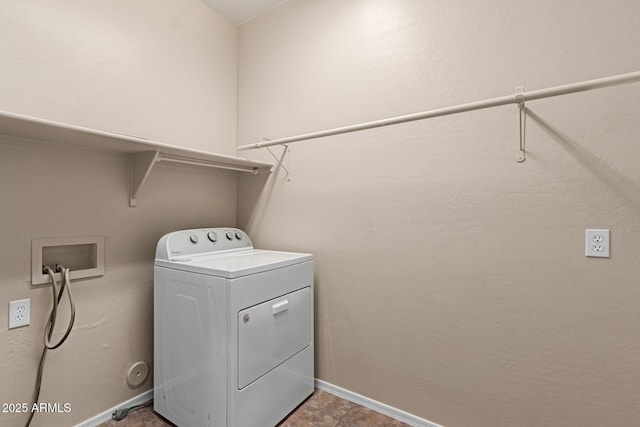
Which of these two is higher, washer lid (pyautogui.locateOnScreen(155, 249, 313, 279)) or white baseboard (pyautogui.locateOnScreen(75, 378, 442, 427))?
washer lid (pyautogui.locateOnScreen(155, 249, 313, 279))

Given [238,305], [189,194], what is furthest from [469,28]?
[189,194]

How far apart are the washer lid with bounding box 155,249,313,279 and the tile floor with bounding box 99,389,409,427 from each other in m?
0.84

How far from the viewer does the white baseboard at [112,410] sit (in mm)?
1588

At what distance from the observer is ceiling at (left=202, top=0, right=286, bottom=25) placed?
2201 millimetres

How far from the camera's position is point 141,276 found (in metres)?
1.83

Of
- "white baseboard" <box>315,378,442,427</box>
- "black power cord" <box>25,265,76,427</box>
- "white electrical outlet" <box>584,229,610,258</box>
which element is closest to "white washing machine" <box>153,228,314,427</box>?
"white baseboard" <box>315,378,442,427</box>

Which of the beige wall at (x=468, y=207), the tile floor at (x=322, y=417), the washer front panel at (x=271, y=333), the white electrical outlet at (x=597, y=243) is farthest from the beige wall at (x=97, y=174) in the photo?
the white electrical outlet at (x=597, y=243)

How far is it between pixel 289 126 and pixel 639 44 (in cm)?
173

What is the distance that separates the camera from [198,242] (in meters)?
1.83

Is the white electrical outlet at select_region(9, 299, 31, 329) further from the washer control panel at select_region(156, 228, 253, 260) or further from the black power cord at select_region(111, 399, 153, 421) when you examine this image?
the black power cord at select_region(111, 399, 153, 421)

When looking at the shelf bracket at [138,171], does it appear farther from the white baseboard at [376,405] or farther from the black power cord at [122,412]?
the white baseboard at [376,405]

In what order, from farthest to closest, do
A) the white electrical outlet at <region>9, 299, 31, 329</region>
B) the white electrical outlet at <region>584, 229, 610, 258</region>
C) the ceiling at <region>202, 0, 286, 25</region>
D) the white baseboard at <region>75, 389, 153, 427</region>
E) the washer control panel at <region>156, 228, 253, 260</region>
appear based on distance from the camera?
1. the ceiling at <region>202, 0, 286, 25</region>
2. the washer control panel at <region>156, 228, 253, 260</region>
3. the white baseboard at <region>75, 389, 153, 427</region>
4. the white electrical outlet at <region>9, 299, 31, 329</region>
5. the white electrical outlet at <region>584, 229, 610, 258</region>

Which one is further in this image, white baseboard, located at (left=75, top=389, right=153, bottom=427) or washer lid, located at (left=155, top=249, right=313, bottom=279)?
white baseboard, located at (left=75, top=389, right=153, bottom=427)

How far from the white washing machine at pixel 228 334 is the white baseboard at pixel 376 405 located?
0.14 metres
